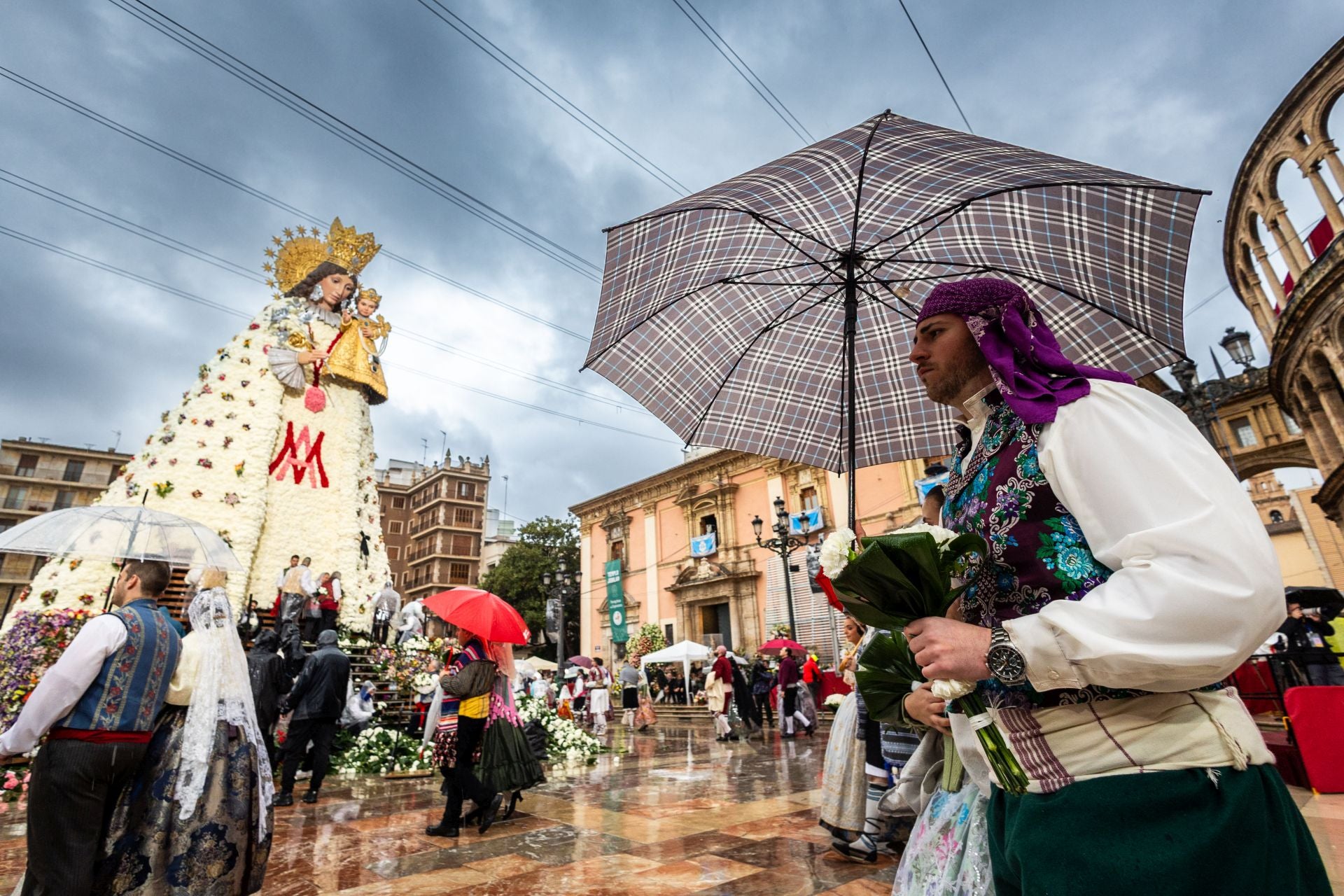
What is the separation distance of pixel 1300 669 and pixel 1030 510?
9922mm

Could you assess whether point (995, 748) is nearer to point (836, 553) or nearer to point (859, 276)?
point (836, 553)

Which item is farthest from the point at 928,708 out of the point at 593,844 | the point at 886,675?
the point at 593,844

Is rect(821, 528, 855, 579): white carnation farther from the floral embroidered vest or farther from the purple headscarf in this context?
the purple headscarf

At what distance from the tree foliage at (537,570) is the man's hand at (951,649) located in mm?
35044

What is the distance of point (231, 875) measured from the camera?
9.97 ft

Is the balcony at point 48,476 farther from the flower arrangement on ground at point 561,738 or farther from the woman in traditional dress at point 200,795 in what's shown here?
the woman in traditional dress at point 200,795

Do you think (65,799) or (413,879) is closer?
(65,799)

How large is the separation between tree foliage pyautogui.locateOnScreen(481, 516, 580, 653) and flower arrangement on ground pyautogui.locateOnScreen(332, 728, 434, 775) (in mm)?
26401

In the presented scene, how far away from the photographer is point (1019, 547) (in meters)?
1.20

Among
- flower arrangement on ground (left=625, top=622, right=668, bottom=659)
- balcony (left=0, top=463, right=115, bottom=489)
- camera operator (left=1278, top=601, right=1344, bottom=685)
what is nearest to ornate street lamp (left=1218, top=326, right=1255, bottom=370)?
camera operator (left=1278, top=601, right=1344, bottom=685)

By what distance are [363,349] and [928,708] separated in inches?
545

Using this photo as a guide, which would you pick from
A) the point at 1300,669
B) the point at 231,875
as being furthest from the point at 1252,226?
the point at 231,875

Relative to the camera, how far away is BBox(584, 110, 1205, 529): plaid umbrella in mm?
2779

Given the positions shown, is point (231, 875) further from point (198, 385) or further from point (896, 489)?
point (896, 489)
